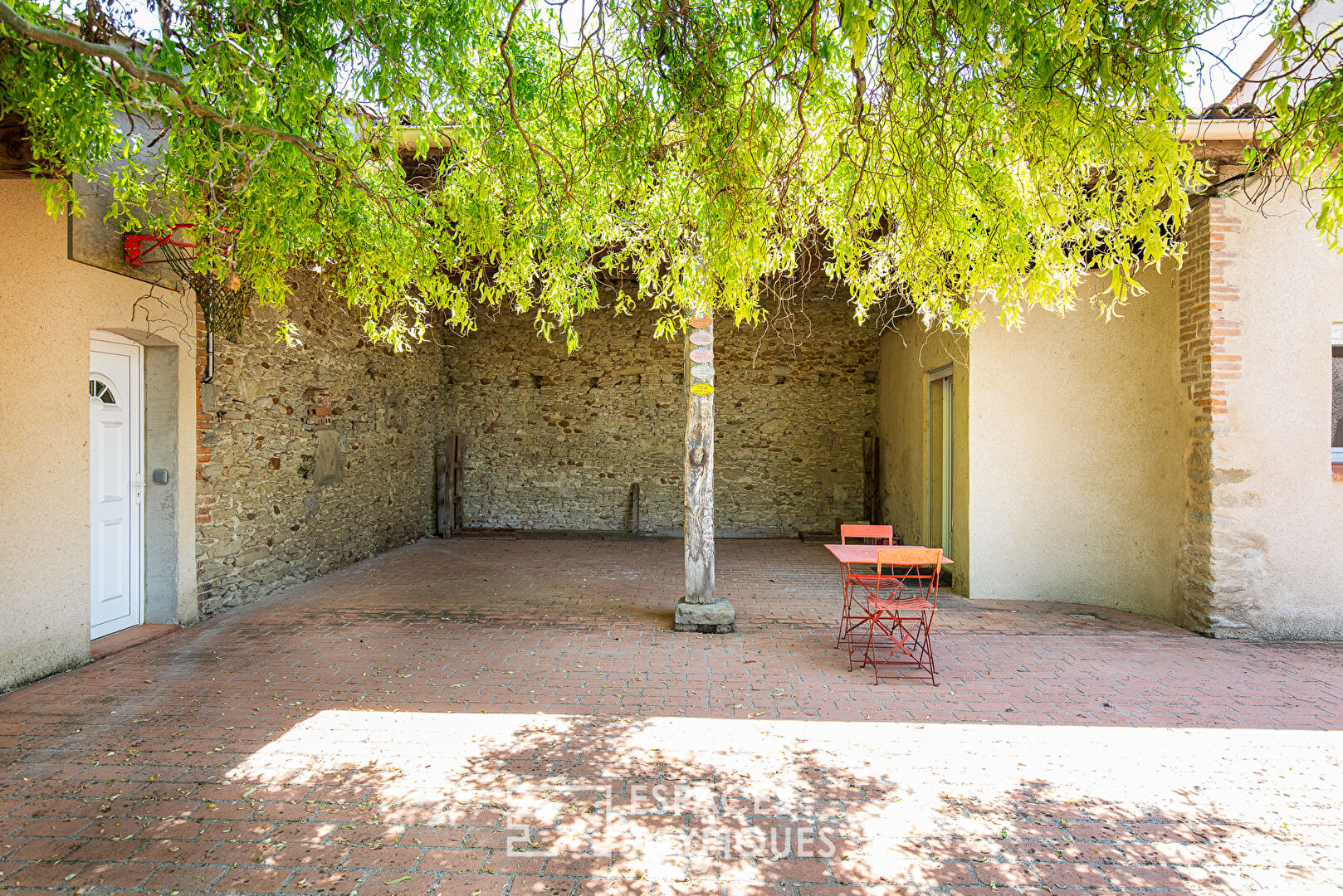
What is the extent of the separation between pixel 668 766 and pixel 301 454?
17.3 ft

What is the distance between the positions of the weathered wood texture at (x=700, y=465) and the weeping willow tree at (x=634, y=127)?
50.6 inches

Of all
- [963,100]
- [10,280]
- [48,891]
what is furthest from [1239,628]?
[10,280]

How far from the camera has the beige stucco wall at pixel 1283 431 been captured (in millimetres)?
4980

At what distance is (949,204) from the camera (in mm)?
3072

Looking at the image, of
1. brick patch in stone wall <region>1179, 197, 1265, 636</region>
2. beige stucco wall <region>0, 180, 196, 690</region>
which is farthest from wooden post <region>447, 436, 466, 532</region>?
brick patch in stone wall <region>1179, 197, 1265, 636</region>

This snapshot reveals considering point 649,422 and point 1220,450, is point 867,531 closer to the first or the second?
point 1220,450

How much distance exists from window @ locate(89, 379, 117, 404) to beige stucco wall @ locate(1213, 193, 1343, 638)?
7510mm

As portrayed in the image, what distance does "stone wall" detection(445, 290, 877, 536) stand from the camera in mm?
10391

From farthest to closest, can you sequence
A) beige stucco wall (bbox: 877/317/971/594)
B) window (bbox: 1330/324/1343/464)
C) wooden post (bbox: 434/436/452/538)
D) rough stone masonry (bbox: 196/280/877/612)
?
1. rough stone masonry (bbox: 196/280/877/612)
2. wooden post (bbox: 434/436/452/538)
3. beige stucco wall (bbox: 877/317/971/594)
4. window (bbox: 1330/324/1343/464)

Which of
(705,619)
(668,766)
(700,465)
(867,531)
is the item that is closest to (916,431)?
(867,531)

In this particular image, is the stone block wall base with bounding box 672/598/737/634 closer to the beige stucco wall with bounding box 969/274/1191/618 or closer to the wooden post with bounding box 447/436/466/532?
the beige stucco wall with bounding box 969/274/1191/618

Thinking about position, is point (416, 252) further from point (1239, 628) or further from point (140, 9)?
point (1239, 628)

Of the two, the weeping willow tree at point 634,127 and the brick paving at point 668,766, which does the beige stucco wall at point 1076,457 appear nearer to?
the brick paving at point 668,766

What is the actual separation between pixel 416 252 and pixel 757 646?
323 cm
